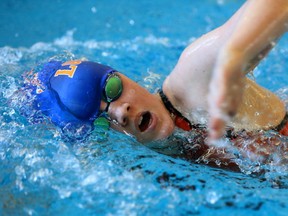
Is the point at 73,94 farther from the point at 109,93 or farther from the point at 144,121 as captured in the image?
the point at 144,121

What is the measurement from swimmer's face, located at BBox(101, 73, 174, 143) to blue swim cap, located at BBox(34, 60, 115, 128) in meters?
0.06

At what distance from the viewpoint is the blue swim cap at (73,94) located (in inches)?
58.2

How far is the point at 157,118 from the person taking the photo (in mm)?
1507

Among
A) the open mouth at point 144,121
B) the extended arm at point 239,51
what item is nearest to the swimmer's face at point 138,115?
the open mouth at point 144,121

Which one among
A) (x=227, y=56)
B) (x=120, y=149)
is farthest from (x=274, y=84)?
(x=227, y=56)

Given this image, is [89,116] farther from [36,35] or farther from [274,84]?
[36,35]

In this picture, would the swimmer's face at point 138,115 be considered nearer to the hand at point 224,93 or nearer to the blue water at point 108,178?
the blue water at point 108,178

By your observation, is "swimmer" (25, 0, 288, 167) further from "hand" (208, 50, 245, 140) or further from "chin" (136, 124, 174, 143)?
"hand" (208, 50, 245, 140)

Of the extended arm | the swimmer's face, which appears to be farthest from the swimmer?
the extended arm

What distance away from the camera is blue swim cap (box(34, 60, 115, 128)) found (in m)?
1.48

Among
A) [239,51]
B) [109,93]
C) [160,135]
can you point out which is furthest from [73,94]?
[239,51]

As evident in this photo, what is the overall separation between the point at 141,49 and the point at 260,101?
4.50 feet

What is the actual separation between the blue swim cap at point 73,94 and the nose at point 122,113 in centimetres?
7

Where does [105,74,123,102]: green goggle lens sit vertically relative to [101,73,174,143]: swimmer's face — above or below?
above
